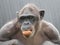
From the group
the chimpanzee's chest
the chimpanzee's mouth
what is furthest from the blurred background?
the chimpanzee's mouth

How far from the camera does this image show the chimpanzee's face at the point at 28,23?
2.69 meters

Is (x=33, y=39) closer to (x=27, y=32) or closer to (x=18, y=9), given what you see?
(x=27, y=32)

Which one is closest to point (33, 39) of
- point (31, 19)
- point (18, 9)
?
point (31, 19)

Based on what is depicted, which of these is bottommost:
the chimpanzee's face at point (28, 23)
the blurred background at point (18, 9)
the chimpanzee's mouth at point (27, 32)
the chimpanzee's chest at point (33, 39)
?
the chimpanzee's chest at point (33, 39)

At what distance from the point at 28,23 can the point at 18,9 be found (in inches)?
39.5

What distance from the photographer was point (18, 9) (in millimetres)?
3732

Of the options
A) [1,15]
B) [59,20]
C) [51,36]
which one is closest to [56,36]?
[51,36]

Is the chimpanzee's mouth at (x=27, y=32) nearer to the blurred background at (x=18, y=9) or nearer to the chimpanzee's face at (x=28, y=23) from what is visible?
the chimpanzee's face at (x=28, y=23)

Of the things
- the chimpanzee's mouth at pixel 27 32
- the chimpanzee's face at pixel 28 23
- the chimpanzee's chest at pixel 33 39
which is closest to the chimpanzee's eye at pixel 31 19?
the chimpanzee's face at pixel 28 23

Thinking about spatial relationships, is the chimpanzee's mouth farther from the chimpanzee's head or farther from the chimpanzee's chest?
the chimpanzee's chest

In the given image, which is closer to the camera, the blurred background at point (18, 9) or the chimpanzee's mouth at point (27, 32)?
the chimpanzee's mouth at point (27, 32)

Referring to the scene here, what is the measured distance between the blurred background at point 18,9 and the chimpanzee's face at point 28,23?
2.76 ft

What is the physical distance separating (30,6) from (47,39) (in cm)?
38

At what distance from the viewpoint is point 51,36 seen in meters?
3.10
